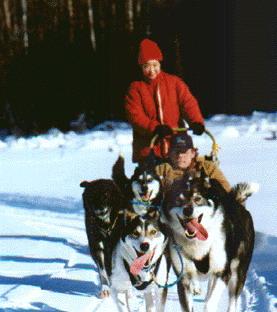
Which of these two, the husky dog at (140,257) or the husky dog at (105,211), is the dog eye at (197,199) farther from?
the husky dog at (105,211)

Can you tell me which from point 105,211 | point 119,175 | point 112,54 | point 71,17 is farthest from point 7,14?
point 105,211

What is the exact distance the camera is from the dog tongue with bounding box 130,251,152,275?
2506 millimetres

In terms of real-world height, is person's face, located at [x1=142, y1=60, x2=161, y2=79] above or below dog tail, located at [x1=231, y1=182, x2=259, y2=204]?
above

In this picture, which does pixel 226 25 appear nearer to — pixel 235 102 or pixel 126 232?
pixel 235 102

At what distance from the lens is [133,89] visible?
3193 mm

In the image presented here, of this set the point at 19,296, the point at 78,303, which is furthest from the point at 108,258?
the point at 19,296

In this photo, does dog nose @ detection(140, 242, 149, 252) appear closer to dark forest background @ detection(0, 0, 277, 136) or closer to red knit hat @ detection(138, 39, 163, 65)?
red knit hat @ detection(138, 39, 163, 65)

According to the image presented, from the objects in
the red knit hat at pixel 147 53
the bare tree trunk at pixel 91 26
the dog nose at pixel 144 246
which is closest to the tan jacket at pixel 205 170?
the dog nose at pixel 144 246

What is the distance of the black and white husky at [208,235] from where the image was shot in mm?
2467

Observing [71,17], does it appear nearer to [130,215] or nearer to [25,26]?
[25,26]

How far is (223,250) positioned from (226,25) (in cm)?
926

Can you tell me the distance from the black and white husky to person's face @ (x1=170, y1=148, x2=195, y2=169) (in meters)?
0.33

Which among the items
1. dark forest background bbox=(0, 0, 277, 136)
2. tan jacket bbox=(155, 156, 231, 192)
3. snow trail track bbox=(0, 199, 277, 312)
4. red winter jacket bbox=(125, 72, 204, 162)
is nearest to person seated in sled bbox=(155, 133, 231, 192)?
tan jacket bbox=(155, 156, 231, 192)

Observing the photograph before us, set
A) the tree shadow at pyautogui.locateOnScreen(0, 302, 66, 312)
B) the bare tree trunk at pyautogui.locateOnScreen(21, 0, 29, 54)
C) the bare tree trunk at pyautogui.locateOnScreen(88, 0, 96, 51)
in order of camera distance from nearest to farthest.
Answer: the tree shadow at pyautogui.locateOnScreen(0, 302, 66, 312) < the bare tree trunk at pyautogui.locateOnScreen(88, 0, 96, 51) < the bare tree trunk at pyautogui.locateOnScreen(21, 0, 29, 54)
